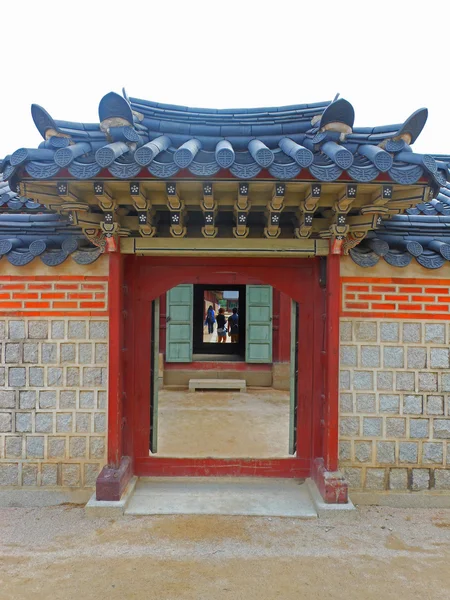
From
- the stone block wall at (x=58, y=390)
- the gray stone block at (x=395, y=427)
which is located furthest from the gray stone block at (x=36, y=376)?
the gray stone block at (x=395, y=427)

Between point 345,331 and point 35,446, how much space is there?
318 cm

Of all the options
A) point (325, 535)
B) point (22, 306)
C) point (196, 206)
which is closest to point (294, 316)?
point (196, 206)

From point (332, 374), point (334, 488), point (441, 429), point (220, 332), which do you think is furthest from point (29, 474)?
point (220, 332)

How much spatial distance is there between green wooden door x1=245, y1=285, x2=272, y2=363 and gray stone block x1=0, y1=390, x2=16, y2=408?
20.3 feet

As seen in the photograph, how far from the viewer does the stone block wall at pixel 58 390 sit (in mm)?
3807

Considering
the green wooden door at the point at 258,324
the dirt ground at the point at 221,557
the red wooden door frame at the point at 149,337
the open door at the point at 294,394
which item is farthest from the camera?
the green wooden door at the point at 258,324

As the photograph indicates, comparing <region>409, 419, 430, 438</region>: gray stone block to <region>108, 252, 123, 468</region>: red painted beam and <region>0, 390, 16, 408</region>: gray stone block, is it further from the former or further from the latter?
<region>0, 390, 16, 408</region>: gray stone block

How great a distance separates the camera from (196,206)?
341 centimetres

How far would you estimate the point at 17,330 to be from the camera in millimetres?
3838

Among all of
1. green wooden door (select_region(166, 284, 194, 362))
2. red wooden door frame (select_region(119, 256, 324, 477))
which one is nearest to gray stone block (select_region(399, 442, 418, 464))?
red wooden door frame (select_region(119, 256, 324, 477))

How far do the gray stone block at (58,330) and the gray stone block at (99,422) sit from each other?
2.70ft

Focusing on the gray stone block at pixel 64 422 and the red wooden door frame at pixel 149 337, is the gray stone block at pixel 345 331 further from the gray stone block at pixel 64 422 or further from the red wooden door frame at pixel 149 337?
the gray stone block at pixel 64 422

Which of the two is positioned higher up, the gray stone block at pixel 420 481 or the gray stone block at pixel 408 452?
the gray stone block at pixel 408 452

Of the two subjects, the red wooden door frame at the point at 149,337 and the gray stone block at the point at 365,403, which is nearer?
the gray stone block at the point at 365,403
